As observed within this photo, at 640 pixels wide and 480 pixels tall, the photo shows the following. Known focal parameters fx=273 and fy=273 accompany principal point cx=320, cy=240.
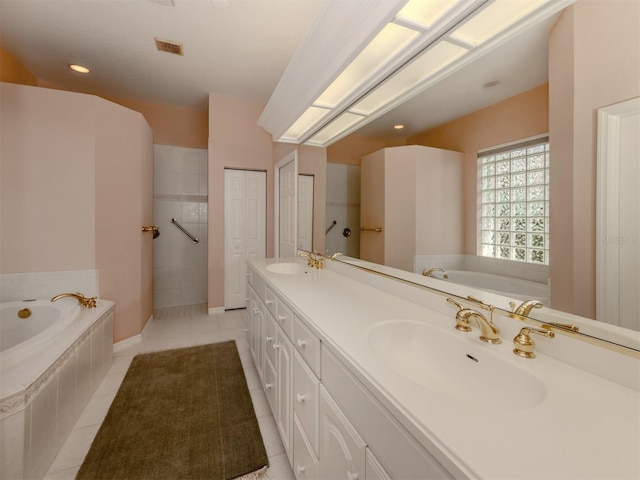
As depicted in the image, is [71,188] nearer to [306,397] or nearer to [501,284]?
[306,397]

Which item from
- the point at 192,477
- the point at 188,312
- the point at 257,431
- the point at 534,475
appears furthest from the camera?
the point at 188,312

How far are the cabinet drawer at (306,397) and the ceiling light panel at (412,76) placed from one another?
1.38 meters

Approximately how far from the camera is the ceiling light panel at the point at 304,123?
2.22 meters

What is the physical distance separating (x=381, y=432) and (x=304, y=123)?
2.45 m

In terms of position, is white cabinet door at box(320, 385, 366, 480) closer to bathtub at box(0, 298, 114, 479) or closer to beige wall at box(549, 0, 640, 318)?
beige wall at box(549, 0, 640, 318)

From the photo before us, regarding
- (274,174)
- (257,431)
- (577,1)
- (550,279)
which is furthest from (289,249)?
(577,1)

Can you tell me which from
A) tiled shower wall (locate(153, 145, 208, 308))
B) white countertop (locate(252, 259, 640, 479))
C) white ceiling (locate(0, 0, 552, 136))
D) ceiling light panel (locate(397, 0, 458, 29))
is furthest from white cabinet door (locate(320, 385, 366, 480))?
tiled shower wall (locate(153, 145, 208, 308))

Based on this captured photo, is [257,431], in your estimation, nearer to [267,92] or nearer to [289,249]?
[289,249]

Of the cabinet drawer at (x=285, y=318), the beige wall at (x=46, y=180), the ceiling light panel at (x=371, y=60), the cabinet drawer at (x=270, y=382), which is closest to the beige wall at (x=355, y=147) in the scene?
the ceiling light panel at (x=371, y=60)

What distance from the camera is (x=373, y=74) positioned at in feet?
5.13

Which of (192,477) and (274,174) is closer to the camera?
(192,477)

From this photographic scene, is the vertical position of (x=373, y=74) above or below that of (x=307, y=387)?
above

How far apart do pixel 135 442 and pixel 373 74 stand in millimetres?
2396

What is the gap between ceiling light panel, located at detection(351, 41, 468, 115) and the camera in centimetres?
118
